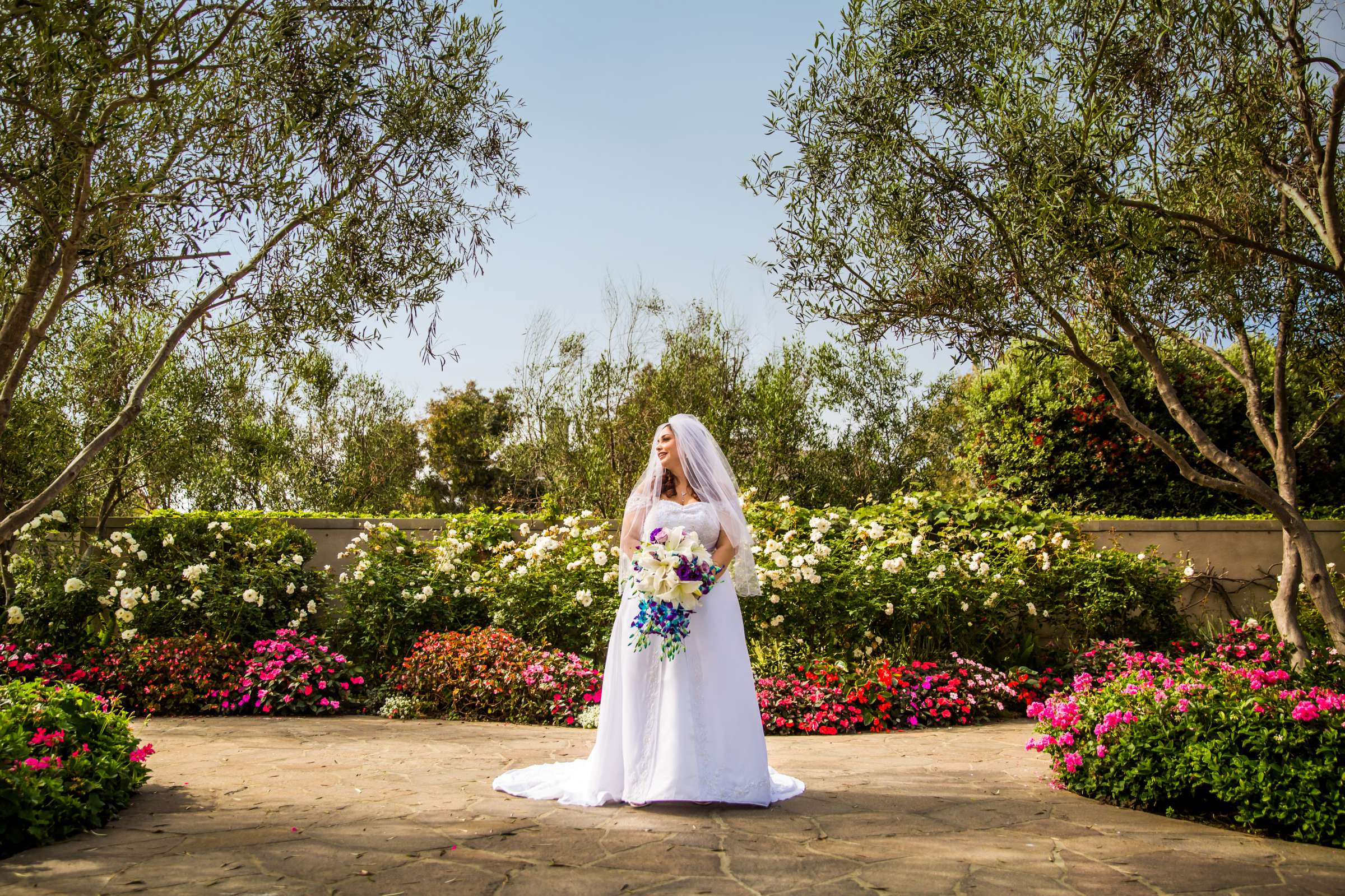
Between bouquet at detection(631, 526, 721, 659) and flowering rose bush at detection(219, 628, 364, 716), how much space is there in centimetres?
463

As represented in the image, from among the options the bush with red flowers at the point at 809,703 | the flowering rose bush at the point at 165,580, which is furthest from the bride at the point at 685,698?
the flowering rose bush at the point at 165,580

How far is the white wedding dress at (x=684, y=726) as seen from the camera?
16.4 ft

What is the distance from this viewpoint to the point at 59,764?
454 cm

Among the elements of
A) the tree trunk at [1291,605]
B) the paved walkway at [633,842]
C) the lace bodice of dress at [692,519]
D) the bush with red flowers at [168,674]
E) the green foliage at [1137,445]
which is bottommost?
the paved walkway at [633,842]

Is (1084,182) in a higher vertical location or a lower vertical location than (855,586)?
higher

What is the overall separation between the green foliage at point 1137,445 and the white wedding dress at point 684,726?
7352 mm

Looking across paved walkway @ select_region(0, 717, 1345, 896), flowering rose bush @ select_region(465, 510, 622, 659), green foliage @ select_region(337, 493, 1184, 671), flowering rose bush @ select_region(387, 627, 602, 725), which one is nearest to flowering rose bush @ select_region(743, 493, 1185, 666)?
green foliage @ select_region(337, 493, 1184, 671)

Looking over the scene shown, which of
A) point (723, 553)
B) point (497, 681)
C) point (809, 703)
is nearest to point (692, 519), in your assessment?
point (723, 553)

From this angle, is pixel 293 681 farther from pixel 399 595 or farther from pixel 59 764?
pixel 59 764

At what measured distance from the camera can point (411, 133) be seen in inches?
269

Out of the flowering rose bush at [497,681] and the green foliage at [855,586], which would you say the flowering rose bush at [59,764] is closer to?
the flowering rose bush at [497,681]

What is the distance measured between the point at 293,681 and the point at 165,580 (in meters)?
2.08

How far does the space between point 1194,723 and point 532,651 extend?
5.57 m

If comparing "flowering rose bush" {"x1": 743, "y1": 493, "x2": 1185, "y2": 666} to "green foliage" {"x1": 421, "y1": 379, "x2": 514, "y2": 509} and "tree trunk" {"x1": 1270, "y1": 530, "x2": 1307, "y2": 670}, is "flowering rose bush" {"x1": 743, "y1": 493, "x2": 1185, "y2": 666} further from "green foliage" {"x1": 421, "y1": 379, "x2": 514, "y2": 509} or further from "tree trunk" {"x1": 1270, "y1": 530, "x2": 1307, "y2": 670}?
"green foliage" {"x1": 421, "y1": 379, "x2": 514, "y2": 509}
